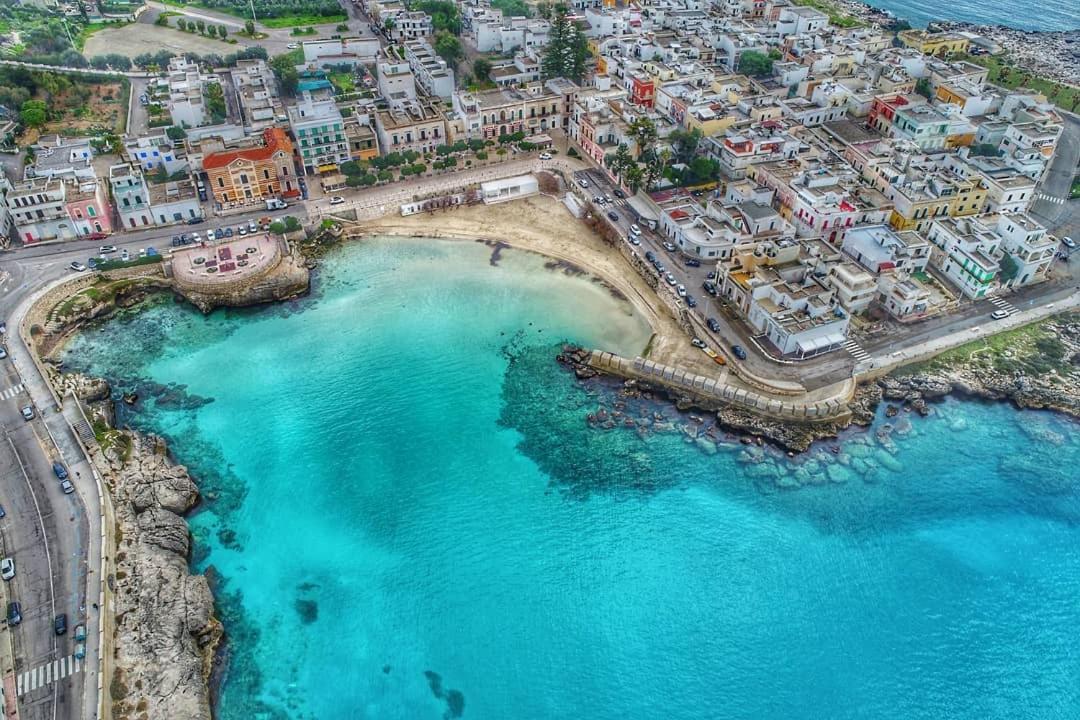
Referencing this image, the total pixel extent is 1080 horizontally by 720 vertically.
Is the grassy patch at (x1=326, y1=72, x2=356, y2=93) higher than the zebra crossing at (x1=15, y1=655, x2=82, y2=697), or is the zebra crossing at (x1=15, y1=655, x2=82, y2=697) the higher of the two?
the grassy patch at (x1=326, y1=72, x2=356, y2=93)

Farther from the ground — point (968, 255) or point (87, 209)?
point (87, 209)

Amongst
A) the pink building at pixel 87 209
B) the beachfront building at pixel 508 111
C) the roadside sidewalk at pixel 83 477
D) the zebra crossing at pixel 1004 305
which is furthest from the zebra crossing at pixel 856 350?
the pink building at pixel 87 209

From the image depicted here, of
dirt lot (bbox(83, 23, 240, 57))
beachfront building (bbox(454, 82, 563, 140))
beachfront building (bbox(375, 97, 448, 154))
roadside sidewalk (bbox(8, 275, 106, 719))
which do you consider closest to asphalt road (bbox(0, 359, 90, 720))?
roadside sidewalk (bbox(8, 275, 106, 719))

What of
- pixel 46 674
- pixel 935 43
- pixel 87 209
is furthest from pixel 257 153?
pixel 935 43

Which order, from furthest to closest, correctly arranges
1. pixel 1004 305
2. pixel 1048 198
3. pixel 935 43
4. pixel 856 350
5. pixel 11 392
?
pixel 935 43 → pixel 1048 198 → pixel 1004 305 → pixel 856 350 → pixel 11 392

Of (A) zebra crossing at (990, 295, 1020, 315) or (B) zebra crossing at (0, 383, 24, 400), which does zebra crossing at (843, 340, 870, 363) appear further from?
(B) zebra crossing at (0, 383, 24, 400)

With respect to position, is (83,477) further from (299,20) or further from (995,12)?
(995,12)
